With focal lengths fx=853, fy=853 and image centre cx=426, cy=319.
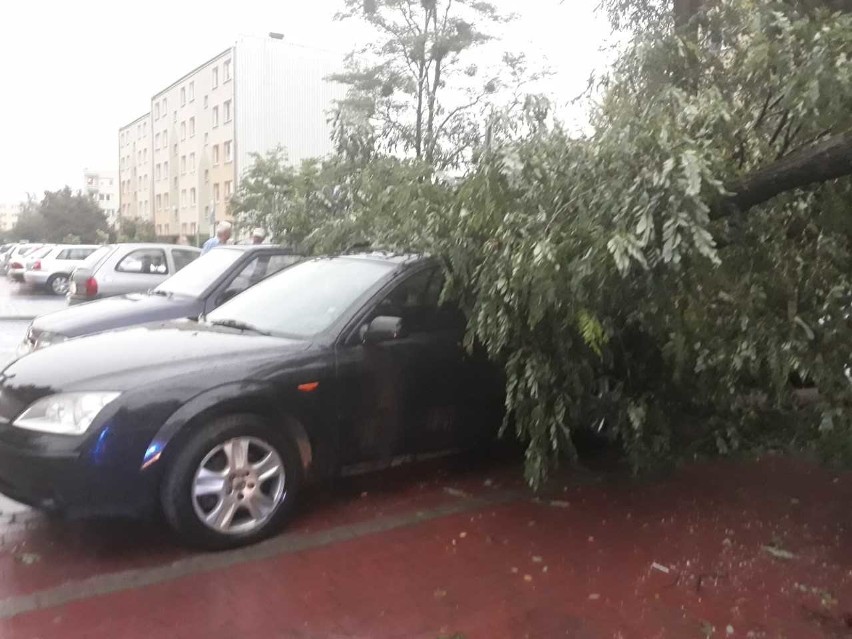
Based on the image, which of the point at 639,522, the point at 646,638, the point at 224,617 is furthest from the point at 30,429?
the point at 639,522

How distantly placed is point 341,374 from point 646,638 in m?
2.14

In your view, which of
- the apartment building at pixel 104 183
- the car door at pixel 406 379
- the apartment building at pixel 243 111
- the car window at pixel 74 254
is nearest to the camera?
the car door at pixel 406 379

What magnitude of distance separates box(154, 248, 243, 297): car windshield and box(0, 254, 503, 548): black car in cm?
222

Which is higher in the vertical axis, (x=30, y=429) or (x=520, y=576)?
(x=30, y=429)

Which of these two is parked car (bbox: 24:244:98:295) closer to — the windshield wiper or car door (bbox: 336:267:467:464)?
the windshield wiper

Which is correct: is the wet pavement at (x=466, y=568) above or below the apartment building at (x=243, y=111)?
below

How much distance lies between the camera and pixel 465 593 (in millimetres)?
3994

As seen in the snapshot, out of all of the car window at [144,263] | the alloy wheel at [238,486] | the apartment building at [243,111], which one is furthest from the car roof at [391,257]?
the apartment building at [243,111]

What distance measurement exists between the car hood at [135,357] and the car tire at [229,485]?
13.8 inches

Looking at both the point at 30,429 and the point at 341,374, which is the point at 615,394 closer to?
the point at 341,374

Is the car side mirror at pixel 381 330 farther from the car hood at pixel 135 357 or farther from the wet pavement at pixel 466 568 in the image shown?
the wet pavement at pixel 466 568

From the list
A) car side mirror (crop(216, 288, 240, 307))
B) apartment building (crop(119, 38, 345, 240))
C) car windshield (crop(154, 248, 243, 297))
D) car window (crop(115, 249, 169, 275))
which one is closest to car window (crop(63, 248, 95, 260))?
car window (crop(115, 249, 169, 275))

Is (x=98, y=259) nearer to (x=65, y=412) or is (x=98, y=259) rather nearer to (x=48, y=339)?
(x=48, y=339)

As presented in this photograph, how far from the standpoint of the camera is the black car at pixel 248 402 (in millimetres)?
4113
